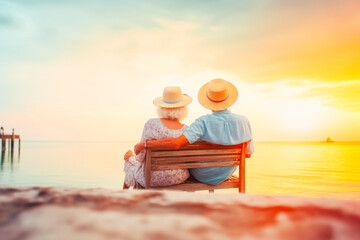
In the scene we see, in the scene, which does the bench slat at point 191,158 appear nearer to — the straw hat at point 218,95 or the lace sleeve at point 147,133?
the lace sleeve at point 147,133

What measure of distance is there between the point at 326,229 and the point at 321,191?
10.0 metres

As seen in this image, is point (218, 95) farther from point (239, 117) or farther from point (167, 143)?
point (167, 143)

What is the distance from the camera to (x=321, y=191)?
8.98 meters

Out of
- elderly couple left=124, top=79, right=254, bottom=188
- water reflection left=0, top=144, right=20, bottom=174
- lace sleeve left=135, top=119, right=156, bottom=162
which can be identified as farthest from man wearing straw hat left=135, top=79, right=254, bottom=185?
water reflection left=0, top=144, right=20, bottom=174

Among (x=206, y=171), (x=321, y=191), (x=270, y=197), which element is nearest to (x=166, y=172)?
(x=206, y=171)

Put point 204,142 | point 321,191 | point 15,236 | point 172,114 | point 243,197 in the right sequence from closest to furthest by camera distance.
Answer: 1. point 15,236
2. point 243,197
3. point 204,142
4. point 172,114
5. point 321,191

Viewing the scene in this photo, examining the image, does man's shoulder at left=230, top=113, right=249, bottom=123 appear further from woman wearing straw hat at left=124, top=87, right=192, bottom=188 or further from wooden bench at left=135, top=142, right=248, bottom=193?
woman wearing straw hat at left=124, top=87, right=192, bottom=188

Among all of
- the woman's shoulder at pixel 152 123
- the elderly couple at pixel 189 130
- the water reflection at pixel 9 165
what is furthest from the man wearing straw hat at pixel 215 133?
the water reflection at pixel 9 165

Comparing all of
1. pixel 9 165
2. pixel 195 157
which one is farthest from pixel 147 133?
pixel 9 165

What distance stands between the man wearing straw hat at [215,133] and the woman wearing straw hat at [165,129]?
205 millimetres

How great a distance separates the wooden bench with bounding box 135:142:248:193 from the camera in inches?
123

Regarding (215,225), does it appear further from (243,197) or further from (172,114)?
(172,114)

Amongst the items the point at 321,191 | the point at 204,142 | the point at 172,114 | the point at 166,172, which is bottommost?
the point at 321,191

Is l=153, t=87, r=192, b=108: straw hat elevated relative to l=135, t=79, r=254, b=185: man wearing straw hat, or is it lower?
elevated
